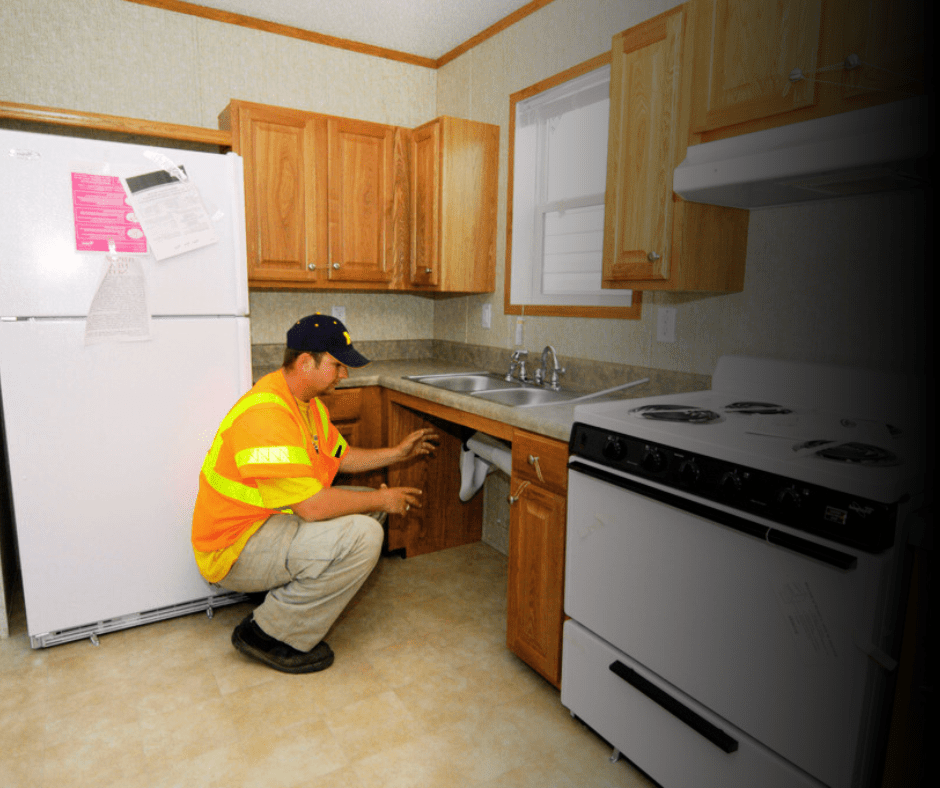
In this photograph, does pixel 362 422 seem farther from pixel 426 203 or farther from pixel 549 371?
pixel 426 203

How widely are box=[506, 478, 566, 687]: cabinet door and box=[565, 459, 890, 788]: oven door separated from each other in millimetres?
147

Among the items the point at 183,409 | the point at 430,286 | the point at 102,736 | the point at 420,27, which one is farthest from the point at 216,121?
the point at 102,736

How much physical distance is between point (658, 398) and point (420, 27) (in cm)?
235

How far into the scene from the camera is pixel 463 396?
242cm

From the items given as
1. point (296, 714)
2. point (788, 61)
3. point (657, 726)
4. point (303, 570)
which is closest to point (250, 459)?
point (303, 570)

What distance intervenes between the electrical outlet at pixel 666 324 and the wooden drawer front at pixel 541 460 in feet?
2.24

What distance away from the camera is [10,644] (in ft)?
7.58

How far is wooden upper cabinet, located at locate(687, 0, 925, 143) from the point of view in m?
1.37

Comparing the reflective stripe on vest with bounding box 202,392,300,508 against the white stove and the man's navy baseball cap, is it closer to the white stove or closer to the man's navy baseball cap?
the man's navy baseball cap

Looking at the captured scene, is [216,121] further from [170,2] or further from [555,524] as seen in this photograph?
[555,524]

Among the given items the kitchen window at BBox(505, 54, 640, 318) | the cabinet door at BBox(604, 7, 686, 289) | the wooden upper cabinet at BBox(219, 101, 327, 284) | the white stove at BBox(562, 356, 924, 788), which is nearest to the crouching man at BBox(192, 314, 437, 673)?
the white stove at BBox(562, 356, 924, 788)

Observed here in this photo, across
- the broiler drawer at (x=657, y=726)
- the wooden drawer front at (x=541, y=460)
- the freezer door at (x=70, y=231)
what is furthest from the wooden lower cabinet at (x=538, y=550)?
the freezer door at (x=70, y=231)

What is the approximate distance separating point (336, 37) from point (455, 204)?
1.17m

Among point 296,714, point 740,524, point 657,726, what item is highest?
point 740,524
